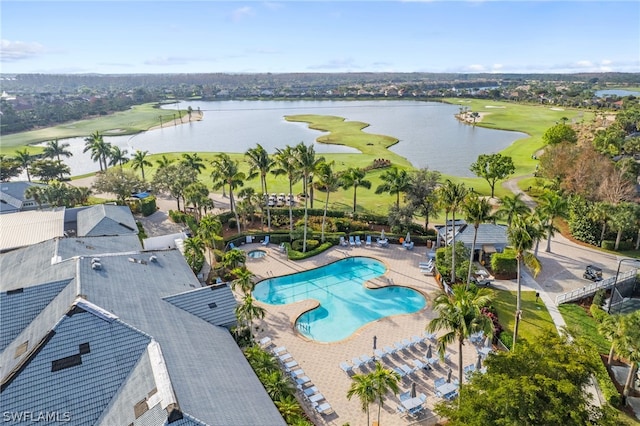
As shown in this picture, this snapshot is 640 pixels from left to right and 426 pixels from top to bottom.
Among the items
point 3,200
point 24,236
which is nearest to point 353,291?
point 24,236

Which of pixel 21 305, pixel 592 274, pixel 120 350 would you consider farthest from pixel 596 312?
pixel 21 305

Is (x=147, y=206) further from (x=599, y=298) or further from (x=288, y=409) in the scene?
(x=599, y=298)

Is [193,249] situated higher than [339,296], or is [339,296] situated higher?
[193,249]

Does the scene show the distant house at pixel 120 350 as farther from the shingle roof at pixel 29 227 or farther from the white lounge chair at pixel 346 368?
the shingle roof at pixel 29 227

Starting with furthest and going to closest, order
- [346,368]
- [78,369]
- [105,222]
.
→ [105,222] → [346,368] → [78,369]

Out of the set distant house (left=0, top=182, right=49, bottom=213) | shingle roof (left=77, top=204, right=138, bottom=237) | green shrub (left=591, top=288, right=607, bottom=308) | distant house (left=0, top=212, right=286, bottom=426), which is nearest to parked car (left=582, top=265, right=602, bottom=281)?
green shrub (left=591, top=288, right=607, bottom=308)

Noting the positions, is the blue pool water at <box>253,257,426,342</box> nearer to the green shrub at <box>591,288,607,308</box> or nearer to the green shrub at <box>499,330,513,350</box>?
the green shrub at <box>499,330,513,350</box>
